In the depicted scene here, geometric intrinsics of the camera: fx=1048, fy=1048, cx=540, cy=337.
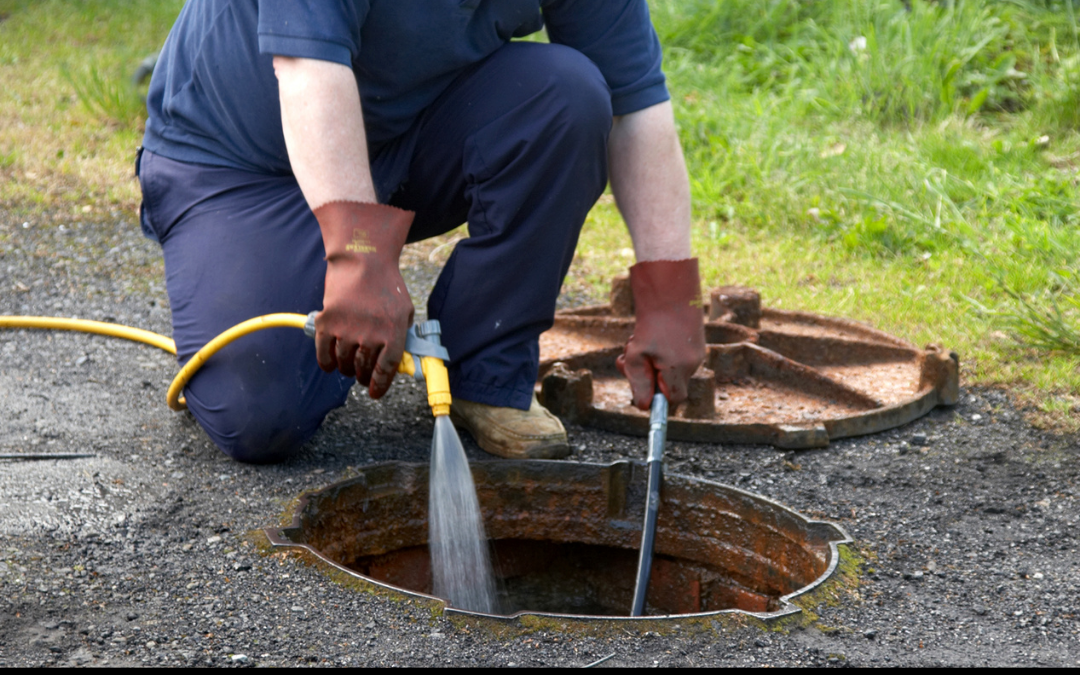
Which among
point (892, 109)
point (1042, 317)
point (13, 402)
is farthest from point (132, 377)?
point (892, 109)

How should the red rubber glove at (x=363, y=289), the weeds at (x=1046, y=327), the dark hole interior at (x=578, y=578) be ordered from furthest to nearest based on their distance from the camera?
the weeds at (x=1046, y=327) < the dark hole interior at (x=578, y=578) < the red rubber glove at (x=363, y=289)

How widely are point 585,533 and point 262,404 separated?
72 centimetres

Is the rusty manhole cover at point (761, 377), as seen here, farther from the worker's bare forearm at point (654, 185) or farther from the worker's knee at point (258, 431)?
the worker's knee at point (258, 431)

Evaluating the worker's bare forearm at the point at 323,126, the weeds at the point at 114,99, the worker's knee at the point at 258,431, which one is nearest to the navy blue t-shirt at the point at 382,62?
the worker's bare forearm at the point at 323,126

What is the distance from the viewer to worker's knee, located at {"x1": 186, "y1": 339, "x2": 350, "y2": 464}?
2098 millimetres

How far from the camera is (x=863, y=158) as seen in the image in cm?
406

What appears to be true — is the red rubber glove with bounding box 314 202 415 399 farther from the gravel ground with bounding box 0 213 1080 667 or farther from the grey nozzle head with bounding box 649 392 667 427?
the grey nozzle head with bounding box 649 392 667 427

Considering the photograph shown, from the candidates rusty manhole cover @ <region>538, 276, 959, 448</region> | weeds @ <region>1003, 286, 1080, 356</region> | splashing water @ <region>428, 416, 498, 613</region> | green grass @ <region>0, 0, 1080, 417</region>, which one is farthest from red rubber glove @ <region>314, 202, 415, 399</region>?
weeds @ <region>1003, 286, 1080, 356</region>

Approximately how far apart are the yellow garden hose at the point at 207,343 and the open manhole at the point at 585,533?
0.30 meters

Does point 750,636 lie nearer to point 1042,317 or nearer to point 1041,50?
point 1042,317

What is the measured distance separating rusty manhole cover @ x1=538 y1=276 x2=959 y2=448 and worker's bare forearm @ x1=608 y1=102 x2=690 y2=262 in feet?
1.27

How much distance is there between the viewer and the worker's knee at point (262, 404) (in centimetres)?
210

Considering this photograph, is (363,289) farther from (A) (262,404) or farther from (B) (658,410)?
(B) (658,410)

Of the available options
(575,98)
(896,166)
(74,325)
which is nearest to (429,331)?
(575,98)
